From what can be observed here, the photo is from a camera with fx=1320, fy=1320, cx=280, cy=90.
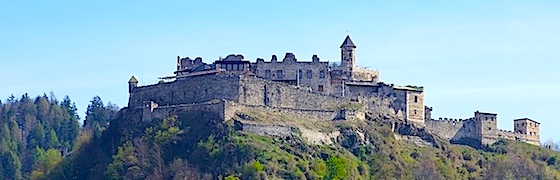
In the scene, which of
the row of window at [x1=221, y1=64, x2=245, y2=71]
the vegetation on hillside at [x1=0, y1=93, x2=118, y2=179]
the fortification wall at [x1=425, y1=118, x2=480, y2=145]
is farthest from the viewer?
the vegetation on hillside at [x1=0, y1=93, x2=118, y2=179]

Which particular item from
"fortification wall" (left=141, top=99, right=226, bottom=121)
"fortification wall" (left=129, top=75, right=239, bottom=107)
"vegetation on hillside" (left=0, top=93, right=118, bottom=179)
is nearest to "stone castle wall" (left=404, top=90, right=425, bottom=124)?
"fortification wall" (left=129, top=75, right=239, bottom=107)

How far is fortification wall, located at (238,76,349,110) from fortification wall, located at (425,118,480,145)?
35.5 ft

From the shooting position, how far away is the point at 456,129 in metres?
101

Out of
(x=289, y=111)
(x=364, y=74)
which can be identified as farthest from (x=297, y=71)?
(x=364, y=74)

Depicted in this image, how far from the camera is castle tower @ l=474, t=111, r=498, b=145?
10131 centimetres

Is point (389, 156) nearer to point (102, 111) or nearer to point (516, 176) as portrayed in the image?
point (516, 176)

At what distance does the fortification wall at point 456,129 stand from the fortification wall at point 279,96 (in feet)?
35.5

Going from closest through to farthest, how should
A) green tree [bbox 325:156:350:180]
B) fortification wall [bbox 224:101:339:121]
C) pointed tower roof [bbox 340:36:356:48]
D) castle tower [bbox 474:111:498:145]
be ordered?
1. green tree [bbox 325:156:350:180]
2. fortification wall [bbox 224:101:339:121]
3. pointed tower roof [bbox 340:36:356:48]
4. castle tower [bbox 474:111:498:145]

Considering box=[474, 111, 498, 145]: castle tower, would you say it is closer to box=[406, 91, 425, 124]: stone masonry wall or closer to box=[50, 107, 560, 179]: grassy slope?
box=[50, 107, 560, 179]: grassy slope

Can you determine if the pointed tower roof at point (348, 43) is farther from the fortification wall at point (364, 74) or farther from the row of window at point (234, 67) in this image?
the row of window at point (234, 67)

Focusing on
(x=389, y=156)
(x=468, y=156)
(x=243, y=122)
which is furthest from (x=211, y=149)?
(x=468, y=156)

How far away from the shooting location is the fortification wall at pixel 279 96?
86.6 metres

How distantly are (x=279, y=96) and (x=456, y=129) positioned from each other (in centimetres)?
1844

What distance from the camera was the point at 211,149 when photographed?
8238 centimetres
